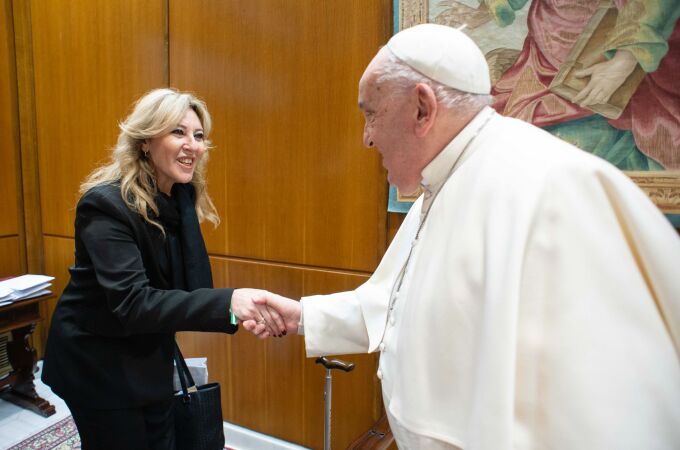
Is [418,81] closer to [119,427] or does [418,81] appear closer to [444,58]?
[444,58]

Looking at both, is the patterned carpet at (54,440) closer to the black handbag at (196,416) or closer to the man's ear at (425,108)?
the black handbag at (196,416)

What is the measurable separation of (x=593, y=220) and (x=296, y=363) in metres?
2.30

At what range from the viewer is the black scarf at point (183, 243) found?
1.78 meters

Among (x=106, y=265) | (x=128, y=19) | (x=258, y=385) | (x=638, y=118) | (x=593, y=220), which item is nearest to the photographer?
(x=593, y=220)

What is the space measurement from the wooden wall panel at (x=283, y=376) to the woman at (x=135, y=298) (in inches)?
39.7

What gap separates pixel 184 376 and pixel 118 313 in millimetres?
473

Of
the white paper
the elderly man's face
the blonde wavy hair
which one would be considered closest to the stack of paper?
the white paper

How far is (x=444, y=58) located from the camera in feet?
3.64

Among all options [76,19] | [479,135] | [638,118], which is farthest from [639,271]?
[76,19]

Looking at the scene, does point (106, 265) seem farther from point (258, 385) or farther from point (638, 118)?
point (638, 118)

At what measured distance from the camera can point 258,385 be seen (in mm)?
3059

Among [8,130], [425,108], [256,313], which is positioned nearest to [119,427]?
[256,313]

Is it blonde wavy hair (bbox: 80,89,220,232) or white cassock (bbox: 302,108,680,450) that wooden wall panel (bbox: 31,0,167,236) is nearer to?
blonde wavy hair (bbox: 80,89,220,232)

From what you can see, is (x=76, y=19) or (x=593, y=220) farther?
(x=76, y=19)
